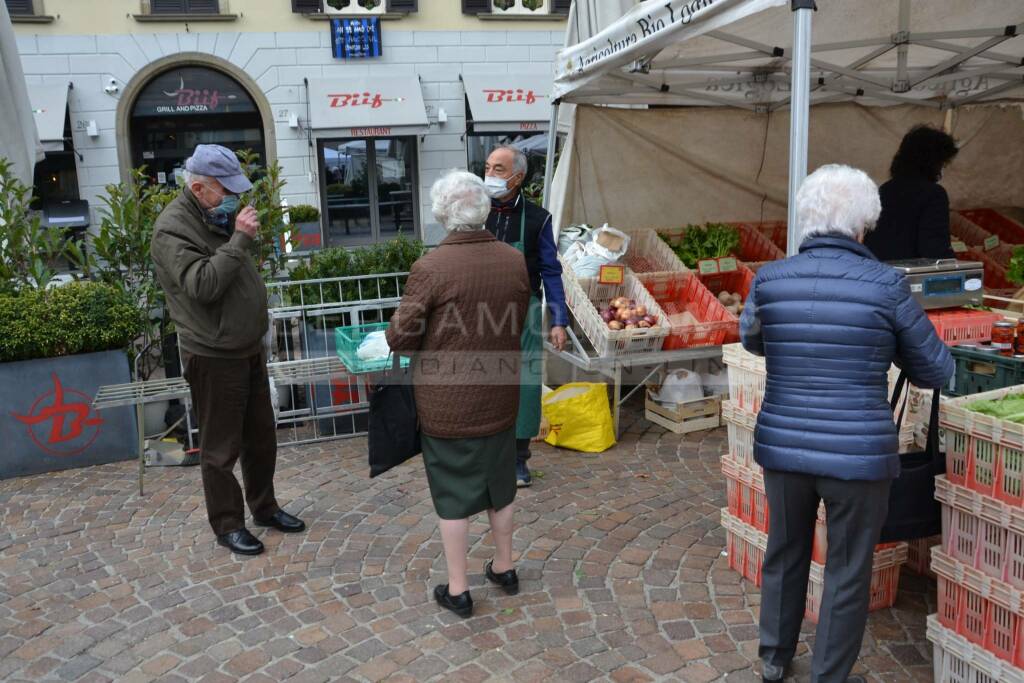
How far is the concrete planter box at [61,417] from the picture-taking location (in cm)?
530

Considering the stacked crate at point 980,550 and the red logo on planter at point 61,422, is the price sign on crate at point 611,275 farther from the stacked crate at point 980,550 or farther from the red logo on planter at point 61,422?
the red logo on planter at point 61,422

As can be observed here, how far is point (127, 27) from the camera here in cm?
1387

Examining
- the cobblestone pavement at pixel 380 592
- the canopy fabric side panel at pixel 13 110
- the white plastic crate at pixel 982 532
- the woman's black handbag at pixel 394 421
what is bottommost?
the cobblestone pavement at pixel 380 592

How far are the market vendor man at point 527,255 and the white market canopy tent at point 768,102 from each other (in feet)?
3.42

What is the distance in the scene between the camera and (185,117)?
585 inches

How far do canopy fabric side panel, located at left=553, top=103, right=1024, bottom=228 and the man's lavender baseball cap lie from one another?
11.0 feet

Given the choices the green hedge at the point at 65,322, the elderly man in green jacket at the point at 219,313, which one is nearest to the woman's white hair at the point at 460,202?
the elderly man in green jacket at the point at 219,313

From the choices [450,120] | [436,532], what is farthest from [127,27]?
[436,532]

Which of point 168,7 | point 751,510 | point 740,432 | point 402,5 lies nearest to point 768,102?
point 740,432

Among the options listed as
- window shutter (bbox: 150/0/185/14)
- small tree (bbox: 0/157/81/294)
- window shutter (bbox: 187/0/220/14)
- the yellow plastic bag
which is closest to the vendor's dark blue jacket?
the yellow plastic bag

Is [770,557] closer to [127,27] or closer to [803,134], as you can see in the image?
[803,134]

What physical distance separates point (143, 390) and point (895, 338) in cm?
413

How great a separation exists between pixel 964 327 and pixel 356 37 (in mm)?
12827

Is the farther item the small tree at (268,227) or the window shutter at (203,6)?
the window shutter at (203,6)
